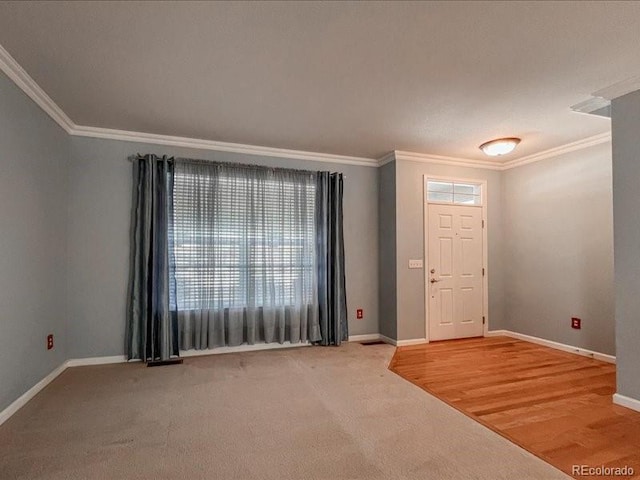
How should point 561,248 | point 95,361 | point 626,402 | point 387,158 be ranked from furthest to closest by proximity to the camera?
point 387,158, point 561,248, point 95,361, point 626,402

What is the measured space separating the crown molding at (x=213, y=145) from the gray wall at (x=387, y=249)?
1.20ft

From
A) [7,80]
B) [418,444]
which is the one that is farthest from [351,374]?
[7,80]

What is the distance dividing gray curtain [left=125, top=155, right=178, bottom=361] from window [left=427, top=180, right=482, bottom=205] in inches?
136

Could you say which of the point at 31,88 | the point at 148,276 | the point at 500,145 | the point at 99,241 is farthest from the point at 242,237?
the point at 500,145

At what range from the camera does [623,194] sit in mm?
2762

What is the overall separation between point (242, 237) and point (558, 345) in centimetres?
418

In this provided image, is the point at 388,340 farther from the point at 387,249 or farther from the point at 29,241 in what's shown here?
the point at 29,241

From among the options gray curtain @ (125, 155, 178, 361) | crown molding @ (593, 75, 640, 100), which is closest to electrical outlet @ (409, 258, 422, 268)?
crown molding @ (593, 75, 640, 100)

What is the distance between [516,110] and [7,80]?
13.5ft

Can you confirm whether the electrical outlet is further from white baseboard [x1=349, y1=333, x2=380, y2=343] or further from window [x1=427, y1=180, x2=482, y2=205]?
white baseboard [x1=349, y1=333, x2=380, y2=343]

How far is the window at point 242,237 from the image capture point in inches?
158

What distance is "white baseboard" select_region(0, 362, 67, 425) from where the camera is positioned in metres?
2.46

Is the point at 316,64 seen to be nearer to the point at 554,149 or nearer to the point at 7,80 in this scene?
the point at 7,80

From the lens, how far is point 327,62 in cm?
245
